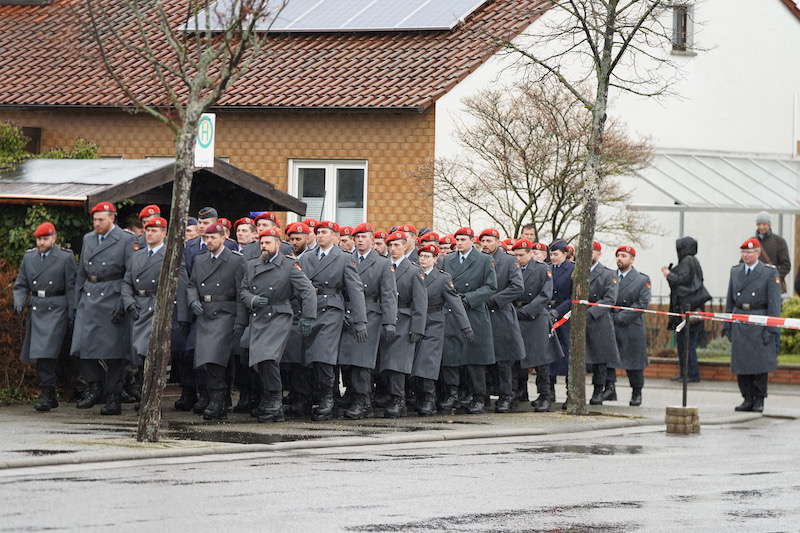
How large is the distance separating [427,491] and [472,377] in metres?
7.53

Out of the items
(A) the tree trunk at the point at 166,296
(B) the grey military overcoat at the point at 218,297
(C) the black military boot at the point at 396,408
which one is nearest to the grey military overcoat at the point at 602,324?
(C) the black military boot at the point at 396,408

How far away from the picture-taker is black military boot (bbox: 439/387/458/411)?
19.2m

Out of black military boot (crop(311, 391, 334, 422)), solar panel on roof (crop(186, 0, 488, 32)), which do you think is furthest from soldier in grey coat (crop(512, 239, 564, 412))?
solar panel on roof (crop(186, 0, 488, 32))

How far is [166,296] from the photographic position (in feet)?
48.0

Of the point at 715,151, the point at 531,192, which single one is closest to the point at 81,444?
the point at 531,192

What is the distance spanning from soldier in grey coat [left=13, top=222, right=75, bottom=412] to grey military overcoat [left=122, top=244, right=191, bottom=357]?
0.78 metres

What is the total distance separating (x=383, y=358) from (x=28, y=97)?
53.2 ft

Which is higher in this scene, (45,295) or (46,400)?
(45,295)

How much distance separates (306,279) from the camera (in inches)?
669

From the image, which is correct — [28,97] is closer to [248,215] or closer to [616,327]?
[248,215]

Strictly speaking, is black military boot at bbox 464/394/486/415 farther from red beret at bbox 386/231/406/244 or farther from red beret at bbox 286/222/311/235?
red beret at bbox 286/222/311/235

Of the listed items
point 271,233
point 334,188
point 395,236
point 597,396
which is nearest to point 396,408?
point 395,236

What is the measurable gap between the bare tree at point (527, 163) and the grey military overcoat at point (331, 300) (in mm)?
9337

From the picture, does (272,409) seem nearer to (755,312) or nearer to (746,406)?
(746,406)
